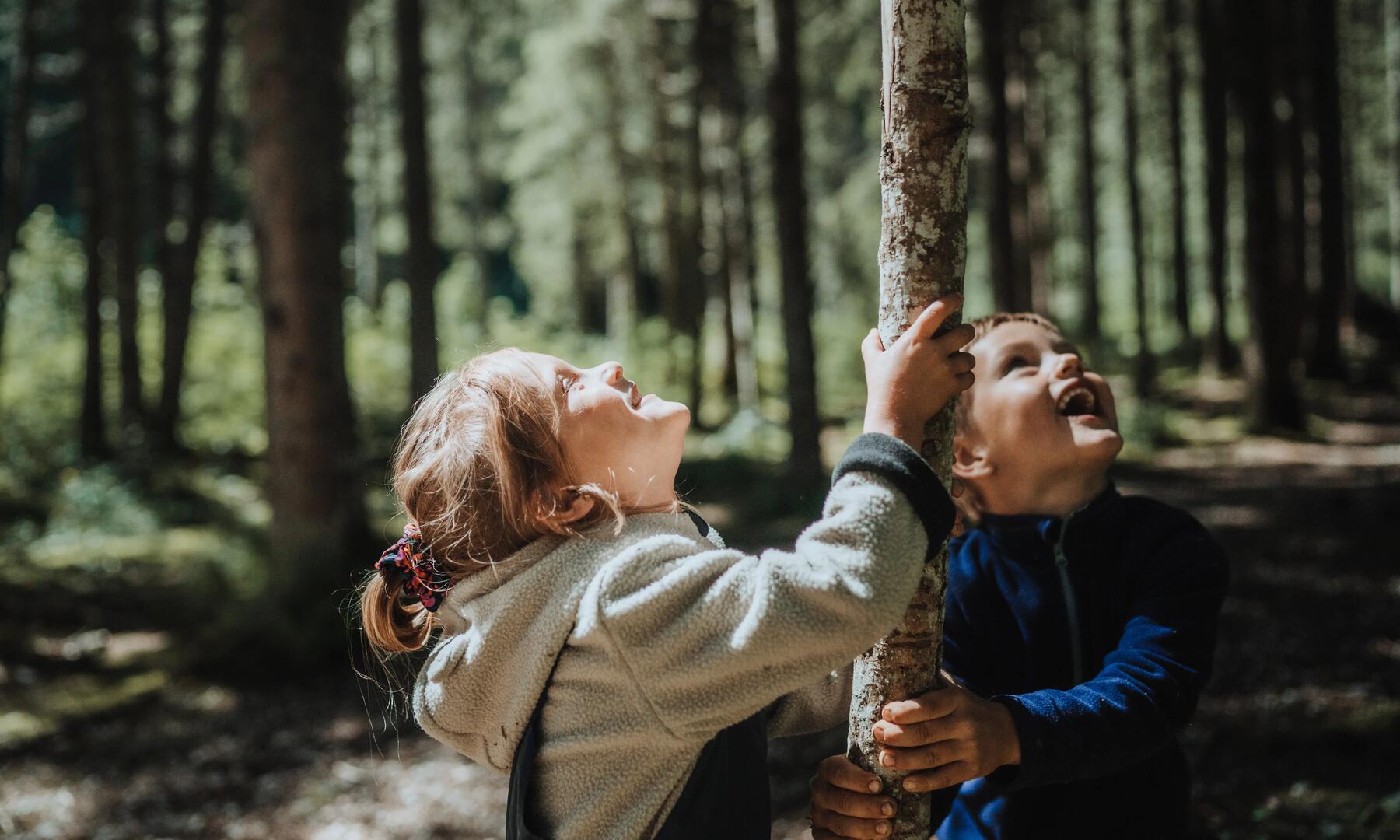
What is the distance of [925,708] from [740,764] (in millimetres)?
312

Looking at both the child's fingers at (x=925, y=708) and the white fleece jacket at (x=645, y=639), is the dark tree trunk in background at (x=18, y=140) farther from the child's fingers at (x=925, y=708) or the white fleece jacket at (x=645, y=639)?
the child's fingers at (x=925, y=708)

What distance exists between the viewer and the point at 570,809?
1549 millimetres

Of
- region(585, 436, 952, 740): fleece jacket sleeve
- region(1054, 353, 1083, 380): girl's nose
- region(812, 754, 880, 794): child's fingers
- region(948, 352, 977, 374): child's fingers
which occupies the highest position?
region(948, 352, 977, 374): child's fingers

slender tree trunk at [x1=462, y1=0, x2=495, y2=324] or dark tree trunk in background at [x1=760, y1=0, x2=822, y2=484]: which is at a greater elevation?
slender tree trunk at [x1=462, y1=0, x2=495, y2=324]

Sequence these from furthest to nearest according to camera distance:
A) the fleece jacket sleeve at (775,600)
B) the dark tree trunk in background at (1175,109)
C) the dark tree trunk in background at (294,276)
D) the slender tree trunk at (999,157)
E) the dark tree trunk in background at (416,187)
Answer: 1. the dark tree trunk in background at (1175,109)
2. the slender tree trunk at (999,157)
3. the dark tree trunk in background at (416,187)
4. the dark tree trunk in background at (294,276)
5. the fleece jacket sleeve at (775,600)

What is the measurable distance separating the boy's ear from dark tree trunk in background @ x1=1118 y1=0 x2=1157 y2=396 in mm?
17225

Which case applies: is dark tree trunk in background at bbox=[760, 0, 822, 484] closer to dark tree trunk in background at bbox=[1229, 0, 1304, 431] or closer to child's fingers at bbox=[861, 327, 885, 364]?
dark tree trunk in background at bbox=[1229, 0, 1304, 431]

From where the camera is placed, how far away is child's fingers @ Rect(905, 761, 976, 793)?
1.56m

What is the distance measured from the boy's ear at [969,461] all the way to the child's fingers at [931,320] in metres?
0.43

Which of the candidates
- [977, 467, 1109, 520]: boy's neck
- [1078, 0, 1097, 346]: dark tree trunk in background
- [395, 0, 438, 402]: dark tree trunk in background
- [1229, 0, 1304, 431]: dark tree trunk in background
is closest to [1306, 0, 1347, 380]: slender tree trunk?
[1078, 0, 1097, 346]: dark tree trunk in background

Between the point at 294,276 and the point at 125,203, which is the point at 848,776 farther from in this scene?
the point at 125,203

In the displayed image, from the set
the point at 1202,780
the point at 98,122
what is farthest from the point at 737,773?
the point at 98,122

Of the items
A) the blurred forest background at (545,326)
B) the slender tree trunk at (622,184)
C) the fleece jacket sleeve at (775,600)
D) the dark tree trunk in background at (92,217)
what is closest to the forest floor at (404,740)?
the blurred forest background at (545,326)

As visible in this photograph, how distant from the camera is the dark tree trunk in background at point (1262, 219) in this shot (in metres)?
13.2
